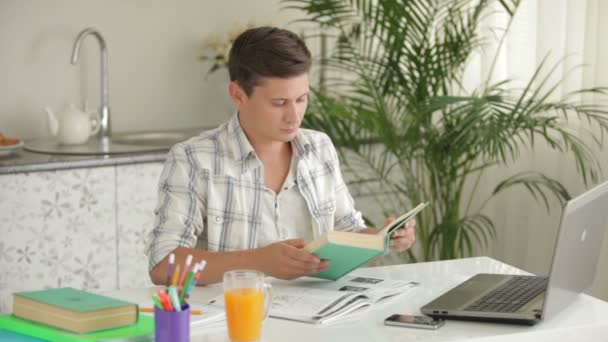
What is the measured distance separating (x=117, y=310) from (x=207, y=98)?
2508 mm

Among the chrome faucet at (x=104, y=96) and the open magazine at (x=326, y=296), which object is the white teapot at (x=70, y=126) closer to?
the chrome faucet at (x=104, y=96)

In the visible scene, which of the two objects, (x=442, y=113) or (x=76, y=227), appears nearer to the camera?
(x=76, y=227)

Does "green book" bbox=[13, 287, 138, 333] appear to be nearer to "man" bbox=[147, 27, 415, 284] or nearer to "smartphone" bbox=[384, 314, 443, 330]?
"man" bbox=[147, 27, 415, 284]

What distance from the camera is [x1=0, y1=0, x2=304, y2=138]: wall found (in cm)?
394

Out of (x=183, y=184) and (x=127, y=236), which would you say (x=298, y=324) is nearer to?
(x=183, y=184)

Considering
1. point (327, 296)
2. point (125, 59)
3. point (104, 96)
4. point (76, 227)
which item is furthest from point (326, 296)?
point (125, 59)

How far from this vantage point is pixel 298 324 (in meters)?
1.99

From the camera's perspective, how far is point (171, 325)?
5.70 feet

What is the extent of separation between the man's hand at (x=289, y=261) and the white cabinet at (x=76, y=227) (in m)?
1.41

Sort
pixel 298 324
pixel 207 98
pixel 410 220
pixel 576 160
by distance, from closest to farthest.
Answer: pixel 298 324
pixel 410 220
pixel 576 160
pixel 207 98

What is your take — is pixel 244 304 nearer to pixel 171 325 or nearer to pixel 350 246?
pixel 171 325

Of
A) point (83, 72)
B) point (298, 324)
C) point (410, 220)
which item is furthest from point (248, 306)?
point (83, 72)

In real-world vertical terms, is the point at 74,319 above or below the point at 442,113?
below

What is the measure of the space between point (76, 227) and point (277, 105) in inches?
53.2
